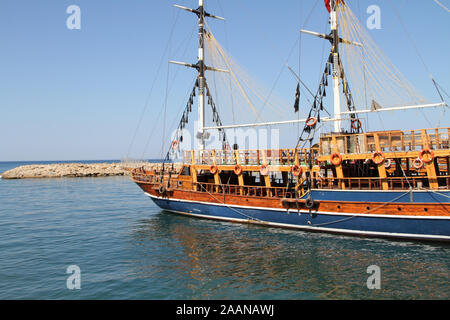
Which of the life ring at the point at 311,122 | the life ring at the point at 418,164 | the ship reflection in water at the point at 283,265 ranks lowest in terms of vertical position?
the ship reflection in water at the point at 283,265

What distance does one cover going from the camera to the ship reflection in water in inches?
443

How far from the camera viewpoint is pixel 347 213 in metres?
18.0

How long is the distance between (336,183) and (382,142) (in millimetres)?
3792

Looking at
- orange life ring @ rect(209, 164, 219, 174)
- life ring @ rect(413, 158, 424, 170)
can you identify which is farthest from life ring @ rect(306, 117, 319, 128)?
orange life ring @ rect(209, 164, 219, 174)

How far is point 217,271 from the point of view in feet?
43.5

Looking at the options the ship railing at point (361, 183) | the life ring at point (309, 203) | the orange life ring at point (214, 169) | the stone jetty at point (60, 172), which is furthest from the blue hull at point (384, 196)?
the stone jetty at point (60, 172)

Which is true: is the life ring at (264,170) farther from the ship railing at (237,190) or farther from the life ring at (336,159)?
the life ring at (336,159)

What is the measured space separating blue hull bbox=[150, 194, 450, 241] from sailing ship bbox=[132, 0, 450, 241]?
45 mm

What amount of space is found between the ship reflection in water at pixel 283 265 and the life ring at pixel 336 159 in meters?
4.12

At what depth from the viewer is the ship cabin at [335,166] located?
55.3 feet

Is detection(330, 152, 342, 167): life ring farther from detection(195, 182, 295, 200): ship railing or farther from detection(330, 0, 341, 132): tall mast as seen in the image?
detection(330, 0, 341, 132): tall mast

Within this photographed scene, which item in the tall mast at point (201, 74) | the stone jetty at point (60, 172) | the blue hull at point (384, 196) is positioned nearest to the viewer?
the blue hull at point (384, 196)
